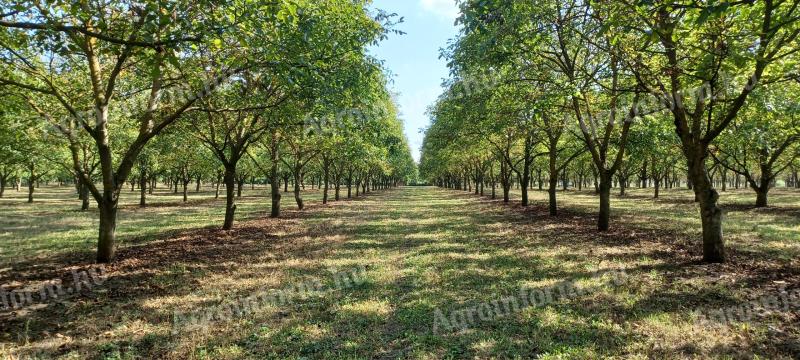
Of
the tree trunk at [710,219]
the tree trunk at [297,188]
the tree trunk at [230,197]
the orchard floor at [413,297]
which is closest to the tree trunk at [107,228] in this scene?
the orchard floor at [413,297]

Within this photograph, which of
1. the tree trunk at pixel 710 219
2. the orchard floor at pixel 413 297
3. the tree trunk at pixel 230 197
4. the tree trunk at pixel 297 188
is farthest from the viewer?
the tree trunk at pixel 297 188

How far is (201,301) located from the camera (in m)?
8.85

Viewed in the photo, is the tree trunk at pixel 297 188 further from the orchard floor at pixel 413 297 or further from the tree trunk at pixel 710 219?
the tree trunk at pixel 710 219

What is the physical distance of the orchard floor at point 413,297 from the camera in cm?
636

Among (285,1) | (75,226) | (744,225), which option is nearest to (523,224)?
(744,225)

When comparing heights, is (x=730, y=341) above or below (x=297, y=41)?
below

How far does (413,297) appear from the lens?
29.2 ft

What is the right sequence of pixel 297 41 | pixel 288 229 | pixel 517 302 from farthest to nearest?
pixel 288 229 < pixel 297 41 < pixel 517 302

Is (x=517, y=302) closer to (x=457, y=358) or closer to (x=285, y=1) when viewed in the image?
(x=457, y=358)

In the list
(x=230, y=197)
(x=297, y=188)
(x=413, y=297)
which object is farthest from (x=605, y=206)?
(x=297, y=188)

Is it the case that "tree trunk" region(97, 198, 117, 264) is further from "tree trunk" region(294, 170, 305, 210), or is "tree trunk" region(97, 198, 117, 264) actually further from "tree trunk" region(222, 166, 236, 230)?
"tree trunk" region(294, 170, 305, 210)

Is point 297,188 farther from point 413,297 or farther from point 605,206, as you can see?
point 413,297

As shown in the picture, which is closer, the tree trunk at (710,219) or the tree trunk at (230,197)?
the tree trunk at (710,219)

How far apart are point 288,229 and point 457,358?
1686 cm
